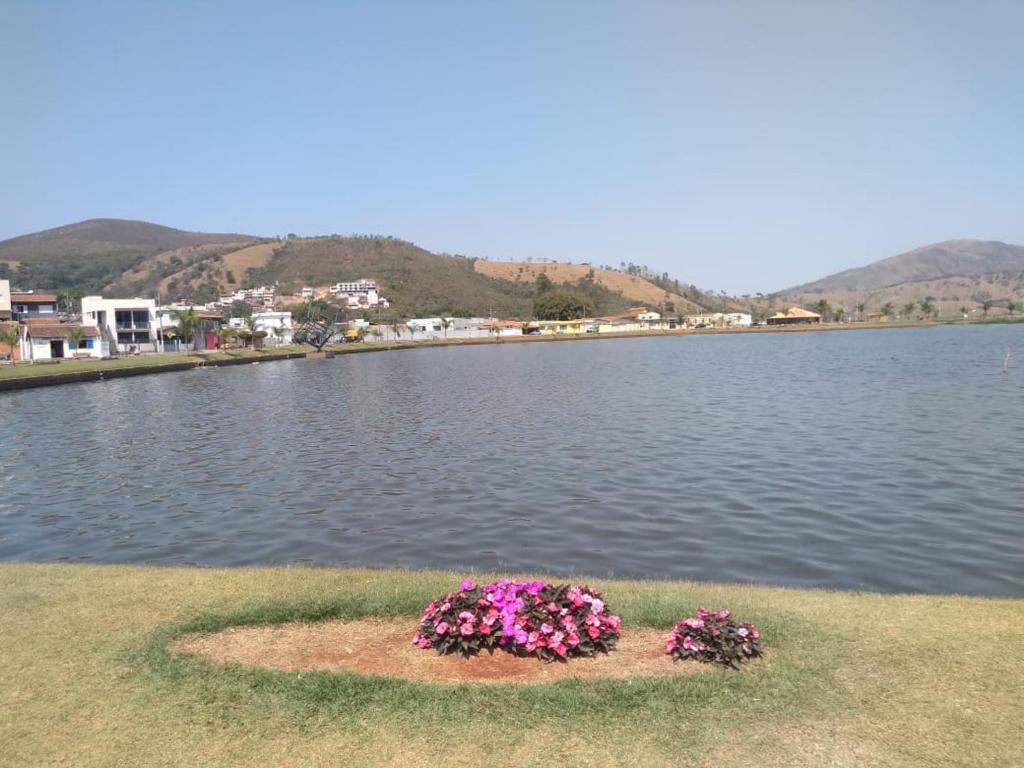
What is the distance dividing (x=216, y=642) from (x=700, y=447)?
18073mm

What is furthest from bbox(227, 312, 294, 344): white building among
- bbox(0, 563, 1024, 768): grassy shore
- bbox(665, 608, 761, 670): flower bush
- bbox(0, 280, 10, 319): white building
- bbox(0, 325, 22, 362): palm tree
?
bbox(665, 608, 761, 670): flower bush

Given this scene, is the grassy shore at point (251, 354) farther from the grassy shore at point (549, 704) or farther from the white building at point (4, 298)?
the grassy shore at point (549, 704)

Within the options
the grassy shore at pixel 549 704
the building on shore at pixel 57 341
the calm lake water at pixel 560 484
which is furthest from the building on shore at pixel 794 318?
the grassy shore at pixel 549 704

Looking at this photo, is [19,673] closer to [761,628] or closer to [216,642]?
[216,642]

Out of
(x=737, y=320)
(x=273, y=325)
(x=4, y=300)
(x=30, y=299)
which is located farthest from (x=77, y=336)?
(x=737, y=320)

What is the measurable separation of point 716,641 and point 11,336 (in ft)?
269

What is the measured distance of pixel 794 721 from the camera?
223 inches

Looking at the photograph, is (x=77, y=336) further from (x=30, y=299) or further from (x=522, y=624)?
(x=522, y=624)

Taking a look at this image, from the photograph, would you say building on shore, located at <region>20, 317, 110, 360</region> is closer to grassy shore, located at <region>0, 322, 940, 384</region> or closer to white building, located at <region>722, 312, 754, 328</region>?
grassy shore, located at <region>0, 322, 940, 384</region>

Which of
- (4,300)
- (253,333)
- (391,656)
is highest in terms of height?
(4,300)

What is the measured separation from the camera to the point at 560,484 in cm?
1861

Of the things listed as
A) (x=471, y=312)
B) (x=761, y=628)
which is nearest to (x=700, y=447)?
(x=761, y=628)

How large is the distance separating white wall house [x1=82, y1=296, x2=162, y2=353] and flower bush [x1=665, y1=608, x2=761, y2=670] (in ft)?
322

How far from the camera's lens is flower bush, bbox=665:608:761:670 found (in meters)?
6.68
